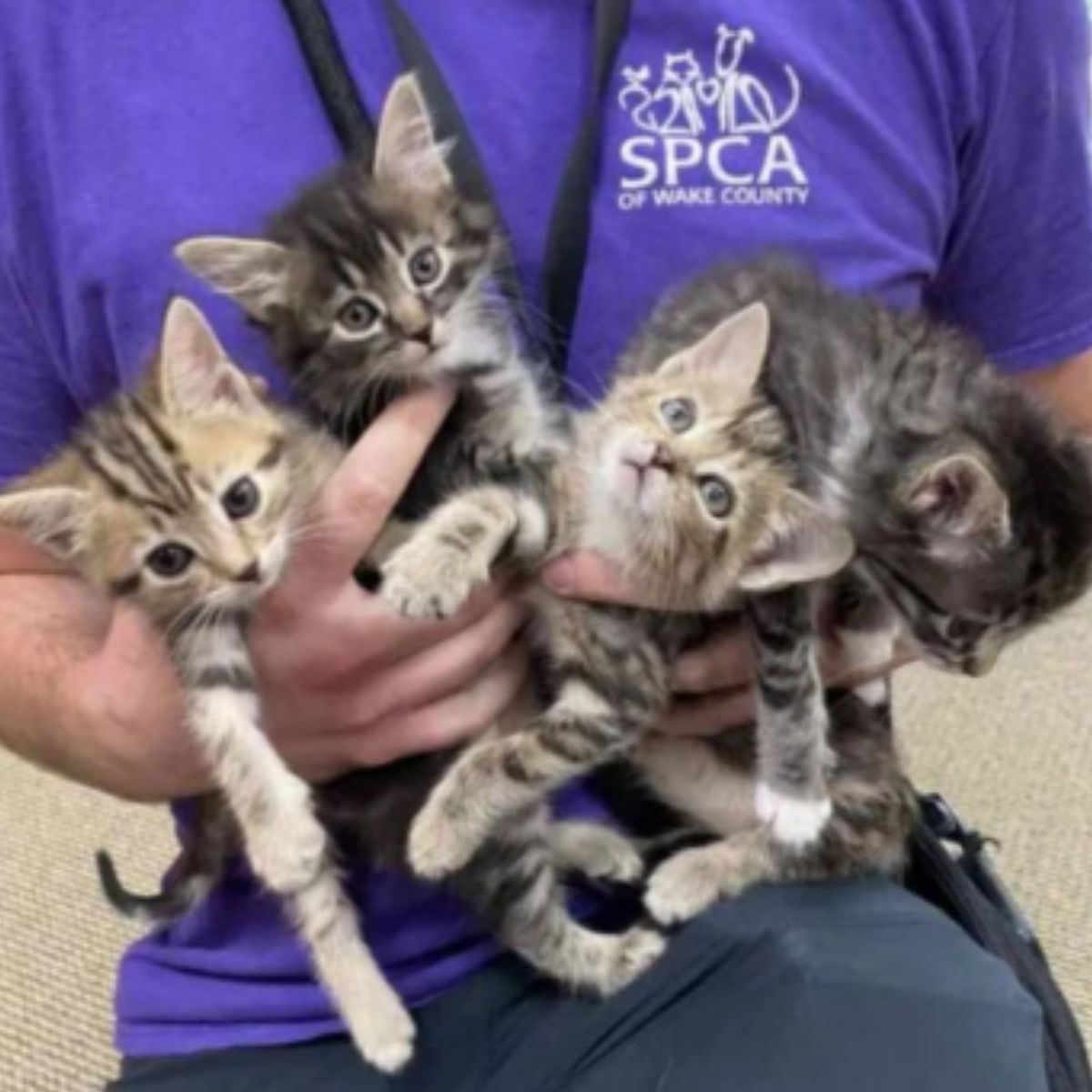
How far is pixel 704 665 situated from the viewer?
126cm

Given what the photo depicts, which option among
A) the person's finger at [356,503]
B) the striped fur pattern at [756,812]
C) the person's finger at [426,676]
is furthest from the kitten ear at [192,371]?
the striped fur pattern at [756,812]

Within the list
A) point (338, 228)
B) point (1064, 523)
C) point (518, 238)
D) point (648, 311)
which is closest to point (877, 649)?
point (1064, 523)

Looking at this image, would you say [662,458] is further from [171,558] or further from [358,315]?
[171,558]

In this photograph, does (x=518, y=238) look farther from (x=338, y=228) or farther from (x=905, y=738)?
(x=905, y=738)

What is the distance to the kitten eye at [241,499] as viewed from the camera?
3.96ft

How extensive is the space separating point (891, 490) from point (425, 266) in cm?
42

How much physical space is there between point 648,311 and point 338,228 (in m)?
0.26

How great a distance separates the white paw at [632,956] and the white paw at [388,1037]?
0.15 m

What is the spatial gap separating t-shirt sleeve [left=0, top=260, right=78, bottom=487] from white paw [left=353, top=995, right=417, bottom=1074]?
520 millimetres

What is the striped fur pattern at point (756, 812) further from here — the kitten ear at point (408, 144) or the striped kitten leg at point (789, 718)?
the kitten ear at point (408, 144)

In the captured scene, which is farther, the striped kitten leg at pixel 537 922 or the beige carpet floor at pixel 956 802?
the beige carpet floor at pixel 956 802

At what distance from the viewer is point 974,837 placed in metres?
1.43

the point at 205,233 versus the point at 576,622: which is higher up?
the point at 205,233

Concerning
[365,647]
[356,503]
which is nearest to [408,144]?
[356,503]
